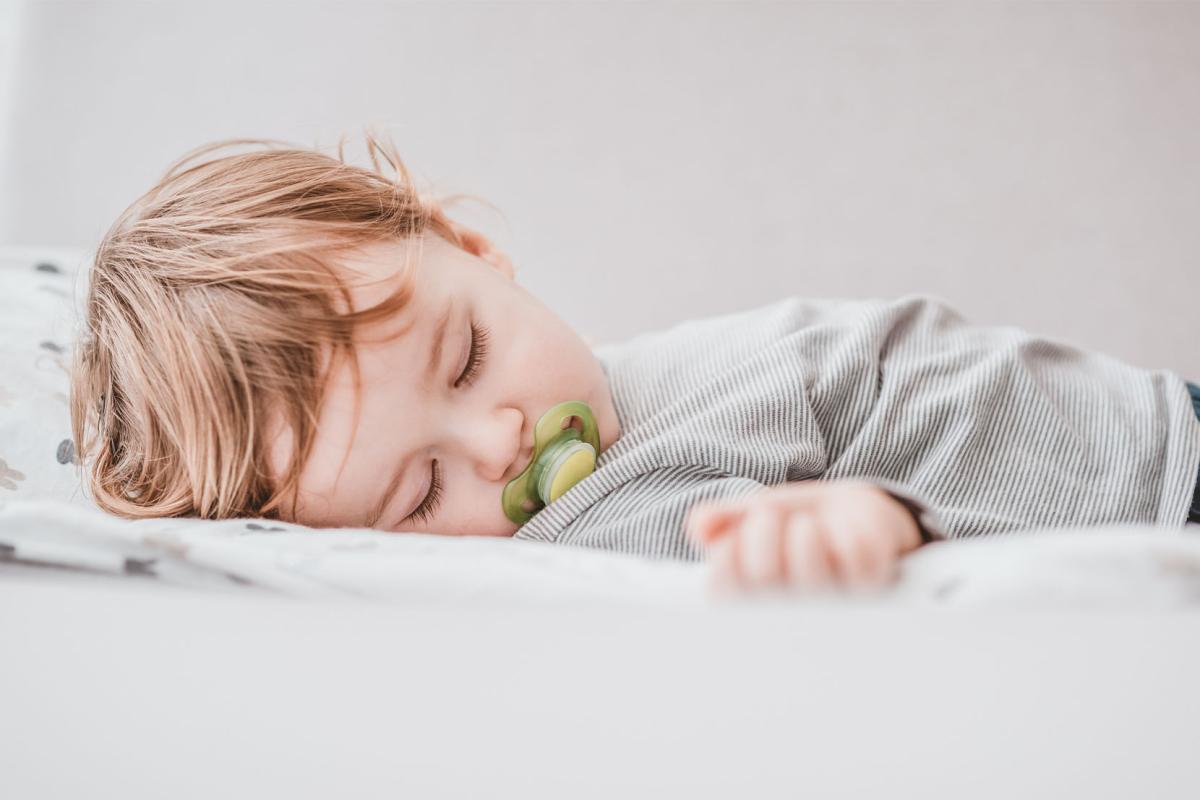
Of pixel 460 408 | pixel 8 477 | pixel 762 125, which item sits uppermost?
pixel 762 125

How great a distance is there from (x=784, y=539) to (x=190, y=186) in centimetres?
69

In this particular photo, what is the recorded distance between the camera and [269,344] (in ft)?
2.29

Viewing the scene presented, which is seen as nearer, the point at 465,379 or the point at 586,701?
the point at 586,701

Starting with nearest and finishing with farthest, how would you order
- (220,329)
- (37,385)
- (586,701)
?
(586,701) → (220,329) → (37,385)

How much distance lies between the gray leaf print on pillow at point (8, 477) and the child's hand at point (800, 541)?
66 cm

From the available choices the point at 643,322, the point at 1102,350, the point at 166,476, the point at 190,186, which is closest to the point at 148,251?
the point at 190,186

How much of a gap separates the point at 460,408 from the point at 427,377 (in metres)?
0.04

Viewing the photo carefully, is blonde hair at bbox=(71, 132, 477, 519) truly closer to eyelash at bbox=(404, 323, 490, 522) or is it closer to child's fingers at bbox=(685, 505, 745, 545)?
eyelash at bbox=(404, 323, 490, 522)

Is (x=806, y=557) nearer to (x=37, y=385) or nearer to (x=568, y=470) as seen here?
(x=568, y=470)

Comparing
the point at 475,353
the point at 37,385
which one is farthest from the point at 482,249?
the point at 37,385

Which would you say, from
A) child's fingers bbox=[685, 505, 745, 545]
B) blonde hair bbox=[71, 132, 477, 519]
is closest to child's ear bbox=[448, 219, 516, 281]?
blonde hair bbox=[71, 132, 477, 519]

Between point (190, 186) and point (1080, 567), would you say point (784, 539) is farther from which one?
point (190, 186)

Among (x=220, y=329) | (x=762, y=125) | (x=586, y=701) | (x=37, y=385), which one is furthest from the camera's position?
(x=762, y=125)

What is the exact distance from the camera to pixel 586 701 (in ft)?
1.16
